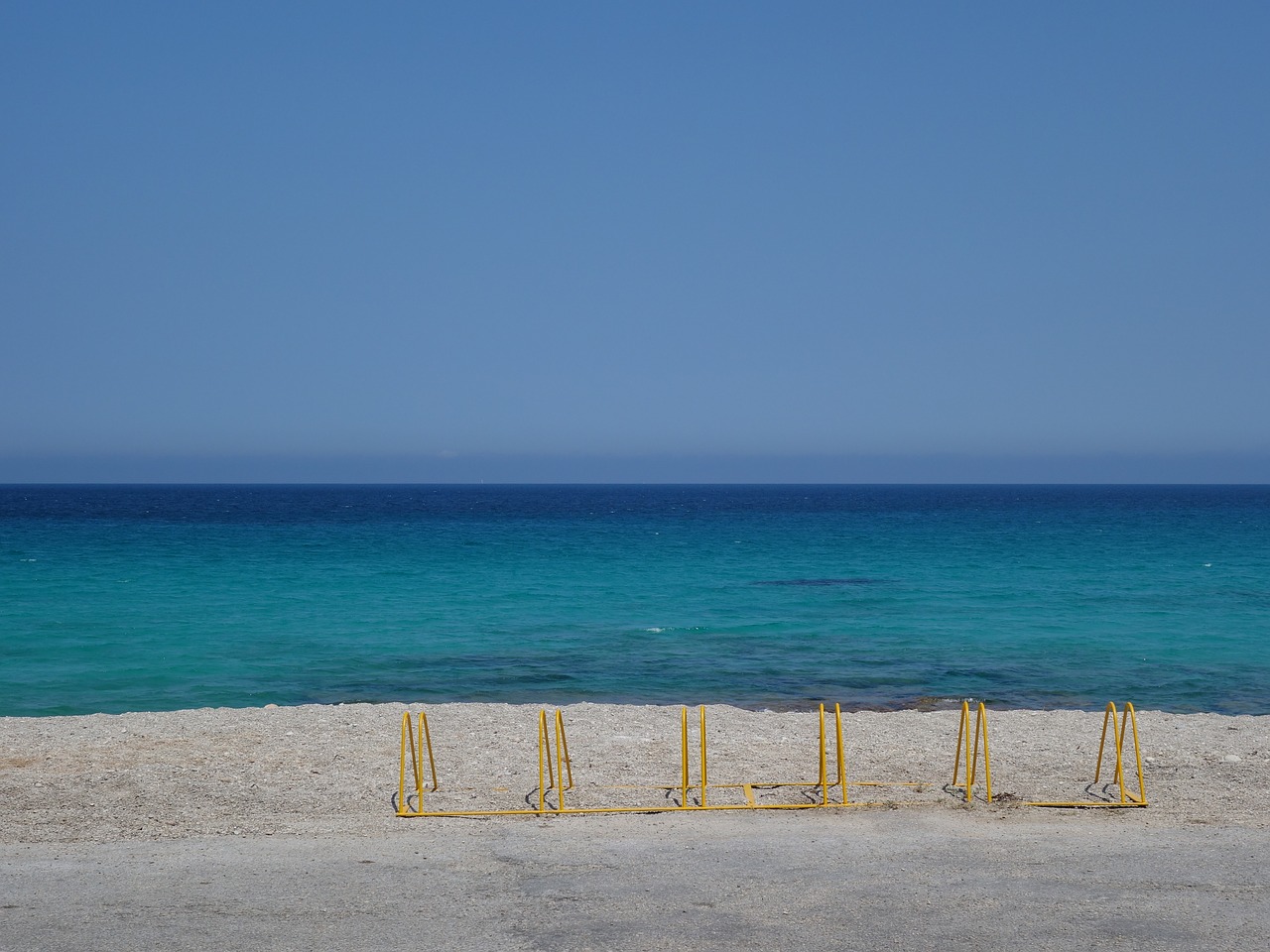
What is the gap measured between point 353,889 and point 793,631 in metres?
19.4

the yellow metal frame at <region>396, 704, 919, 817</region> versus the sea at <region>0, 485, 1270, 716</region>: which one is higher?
the yellow metal frame at <region>396, 704, 919, 817</region>

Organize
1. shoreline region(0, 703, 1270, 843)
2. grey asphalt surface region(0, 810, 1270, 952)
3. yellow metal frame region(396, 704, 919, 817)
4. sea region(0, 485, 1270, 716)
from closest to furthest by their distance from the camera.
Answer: grey asphalt surface region(0, 810, 1270, 952), yellow metal frame region(396, 704, 919, 817), shoreline region(0, 703, 1270, 843), sea region(0, 485, 1270, 716)

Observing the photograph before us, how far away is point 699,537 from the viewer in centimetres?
6384

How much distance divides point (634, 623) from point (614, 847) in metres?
19.3

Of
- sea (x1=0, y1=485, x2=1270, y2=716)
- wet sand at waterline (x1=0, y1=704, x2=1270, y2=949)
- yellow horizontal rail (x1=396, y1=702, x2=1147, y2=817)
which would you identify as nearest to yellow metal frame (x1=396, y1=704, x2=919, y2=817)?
yellow horizontal rail (x1=396, y1=702, x2=1147, y2=817)

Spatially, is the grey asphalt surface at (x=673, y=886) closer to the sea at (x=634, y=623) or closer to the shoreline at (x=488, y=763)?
the shoreline at (x=488, y=763)

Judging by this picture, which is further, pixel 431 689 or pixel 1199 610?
pixel 1199 610

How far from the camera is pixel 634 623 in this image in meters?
29.0

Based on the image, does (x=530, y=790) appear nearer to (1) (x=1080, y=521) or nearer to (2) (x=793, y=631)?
(2) (x=793, y=631)

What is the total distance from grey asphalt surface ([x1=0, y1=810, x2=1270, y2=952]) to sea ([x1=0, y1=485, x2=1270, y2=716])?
8732 millimetres

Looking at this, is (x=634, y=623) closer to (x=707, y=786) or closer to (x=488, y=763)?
(x=488, y=763)

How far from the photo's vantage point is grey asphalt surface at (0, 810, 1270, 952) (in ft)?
25.0

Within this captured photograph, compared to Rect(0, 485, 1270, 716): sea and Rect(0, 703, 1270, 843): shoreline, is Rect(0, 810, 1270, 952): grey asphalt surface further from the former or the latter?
Rect(0, 485, 1270, 716): sea

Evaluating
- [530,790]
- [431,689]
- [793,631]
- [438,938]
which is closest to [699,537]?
[793,631]
